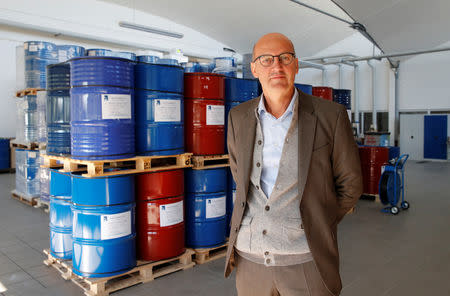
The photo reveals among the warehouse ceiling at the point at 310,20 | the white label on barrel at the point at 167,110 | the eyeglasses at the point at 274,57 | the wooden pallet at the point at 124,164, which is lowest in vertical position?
the wooden pallet at the point at 124,164

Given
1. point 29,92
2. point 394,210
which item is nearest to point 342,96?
point 394,210

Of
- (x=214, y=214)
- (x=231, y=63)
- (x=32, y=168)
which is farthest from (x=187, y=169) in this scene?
(x=32, y=168)

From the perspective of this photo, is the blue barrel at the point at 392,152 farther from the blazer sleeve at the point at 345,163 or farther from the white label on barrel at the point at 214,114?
the blazer sleeve at the point at 345,163

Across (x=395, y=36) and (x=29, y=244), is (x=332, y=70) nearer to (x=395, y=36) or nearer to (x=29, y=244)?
(x=395, y=36)

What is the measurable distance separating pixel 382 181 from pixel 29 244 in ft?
19.7

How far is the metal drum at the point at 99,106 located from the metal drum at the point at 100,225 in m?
0.30

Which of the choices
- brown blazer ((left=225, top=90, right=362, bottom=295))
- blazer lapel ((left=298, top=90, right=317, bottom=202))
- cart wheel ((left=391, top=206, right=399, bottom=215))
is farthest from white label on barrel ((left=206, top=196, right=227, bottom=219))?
cart wheel ((left=391, top=206, right=399, bottom=215))

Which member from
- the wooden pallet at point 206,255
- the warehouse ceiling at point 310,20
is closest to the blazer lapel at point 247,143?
the wooden pallet at point 206,255

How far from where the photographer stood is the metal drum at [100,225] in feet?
11.3

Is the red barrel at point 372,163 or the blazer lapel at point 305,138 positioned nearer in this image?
the blazer lapel at point 305,138

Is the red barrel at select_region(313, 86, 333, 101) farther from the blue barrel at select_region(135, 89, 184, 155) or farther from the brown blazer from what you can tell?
the brown blazer

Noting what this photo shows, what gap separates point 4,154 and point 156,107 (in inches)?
409

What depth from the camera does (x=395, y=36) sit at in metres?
11.4

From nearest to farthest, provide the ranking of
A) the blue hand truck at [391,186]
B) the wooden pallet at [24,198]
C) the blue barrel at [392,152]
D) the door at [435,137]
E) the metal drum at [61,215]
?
the metal drum at [61,215] → the blue hand truck at [391,186] → the wooden pallet at [24,198] → the blue barrel at [392,152] → the door at [435,137]
